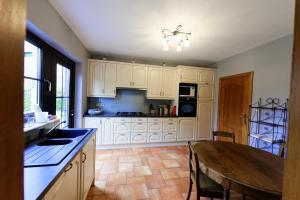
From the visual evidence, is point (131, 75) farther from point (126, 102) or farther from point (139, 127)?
point (139, 127)

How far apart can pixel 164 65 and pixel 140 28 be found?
6.04ft

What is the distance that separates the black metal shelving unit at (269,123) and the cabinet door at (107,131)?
3021 millimetres

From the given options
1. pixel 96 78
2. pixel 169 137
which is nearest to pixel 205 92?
pixel 169 137

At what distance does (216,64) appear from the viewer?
4.35 meters

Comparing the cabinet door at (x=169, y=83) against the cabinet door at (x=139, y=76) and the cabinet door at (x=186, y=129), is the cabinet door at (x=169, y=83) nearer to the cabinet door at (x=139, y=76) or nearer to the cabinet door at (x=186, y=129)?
the cabinet door at (x=139, y=76)

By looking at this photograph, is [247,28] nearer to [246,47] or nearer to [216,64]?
[246,47]

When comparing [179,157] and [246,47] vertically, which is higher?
[246,47]

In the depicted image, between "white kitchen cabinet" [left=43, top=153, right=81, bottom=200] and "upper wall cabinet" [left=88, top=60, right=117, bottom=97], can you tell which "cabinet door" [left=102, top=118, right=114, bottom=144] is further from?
"white kitchen cabinet" [left=43, top=153, right=81, bottom=200]

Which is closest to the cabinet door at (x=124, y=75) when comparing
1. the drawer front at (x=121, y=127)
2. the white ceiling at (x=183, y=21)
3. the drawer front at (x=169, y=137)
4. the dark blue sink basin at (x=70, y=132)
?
the white ceiling at (x=183, y=21)

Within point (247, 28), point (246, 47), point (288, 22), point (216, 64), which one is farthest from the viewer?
point (216, 64)

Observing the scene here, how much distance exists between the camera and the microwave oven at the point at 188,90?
Answer: 4051 millimetres

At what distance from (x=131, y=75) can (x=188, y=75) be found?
5.11 ft

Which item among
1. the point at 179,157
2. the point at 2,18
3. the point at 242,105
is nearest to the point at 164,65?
the point at 242,105

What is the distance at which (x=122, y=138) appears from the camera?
3752 mm
